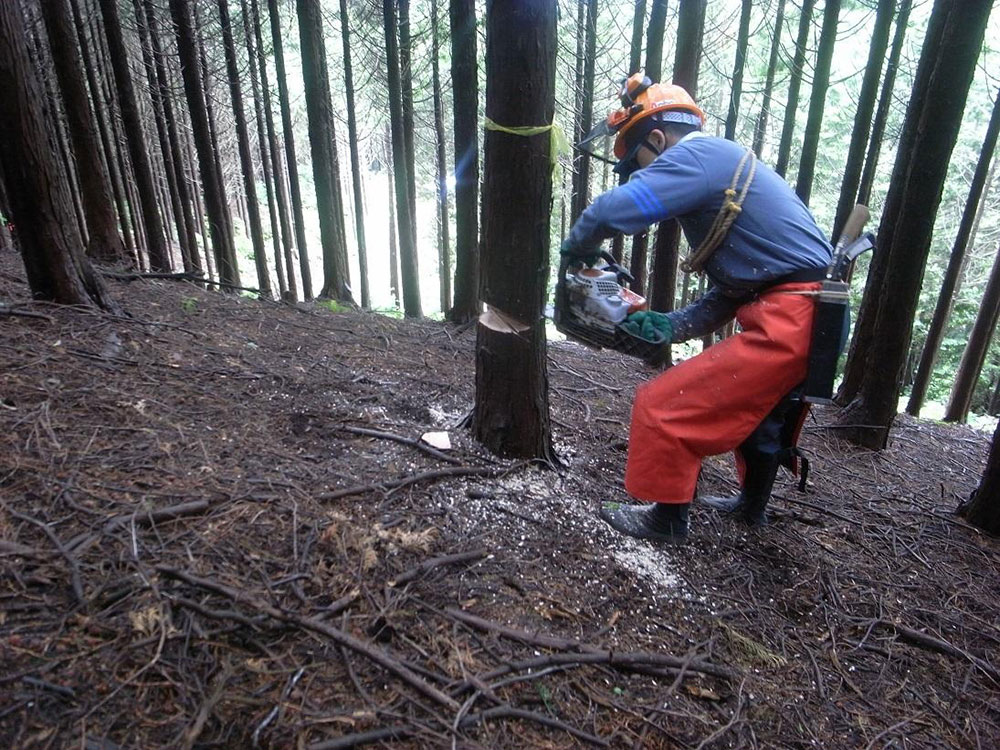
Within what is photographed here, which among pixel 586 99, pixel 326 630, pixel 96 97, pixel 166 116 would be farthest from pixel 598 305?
pixel 96 97

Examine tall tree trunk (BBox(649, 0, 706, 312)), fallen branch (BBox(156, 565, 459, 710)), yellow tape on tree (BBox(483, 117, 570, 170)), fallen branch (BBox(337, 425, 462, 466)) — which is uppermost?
tall tree trunk (BBox(649, 0, 706, 312))

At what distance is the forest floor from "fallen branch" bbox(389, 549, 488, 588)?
0.5 inches

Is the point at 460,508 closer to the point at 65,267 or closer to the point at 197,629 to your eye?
the point at 197,629

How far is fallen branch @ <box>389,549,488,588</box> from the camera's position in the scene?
208 cm

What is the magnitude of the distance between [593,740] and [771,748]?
643 mm

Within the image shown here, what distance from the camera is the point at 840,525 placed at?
3377 millimetres

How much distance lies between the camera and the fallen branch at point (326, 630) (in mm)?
1668

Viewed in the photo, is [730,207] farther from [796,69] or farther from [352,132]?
[352,132]

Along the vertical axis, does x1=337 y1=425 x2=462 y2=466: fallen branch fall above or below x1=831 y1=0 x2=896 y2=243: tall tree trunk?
below

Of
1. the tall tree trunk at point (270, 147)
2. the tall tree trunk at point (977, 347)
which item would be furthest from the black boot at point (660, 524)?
the tall tree trunk at point (270, 147)

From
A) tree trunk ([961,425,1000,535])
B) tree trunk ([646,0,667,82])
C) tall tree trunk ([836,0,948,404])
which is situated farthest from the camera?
tree trunk ([646,0,667,82])

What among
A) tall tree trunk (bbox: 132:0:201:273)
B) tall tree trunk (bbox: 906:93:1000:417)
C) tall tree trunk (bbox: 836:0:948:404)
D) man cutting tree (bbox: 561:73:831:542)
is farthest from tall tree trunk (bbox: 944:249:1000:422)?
tall tree trunk (bbox: 132:0:201:273)

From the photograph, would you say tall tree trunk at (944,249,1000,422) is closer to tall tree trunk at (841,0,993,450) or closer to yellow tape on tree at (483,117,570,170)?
tall tree trunk at (841,0,993,450)

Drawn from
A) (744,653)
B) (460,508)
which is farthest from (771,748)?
(460,508)
